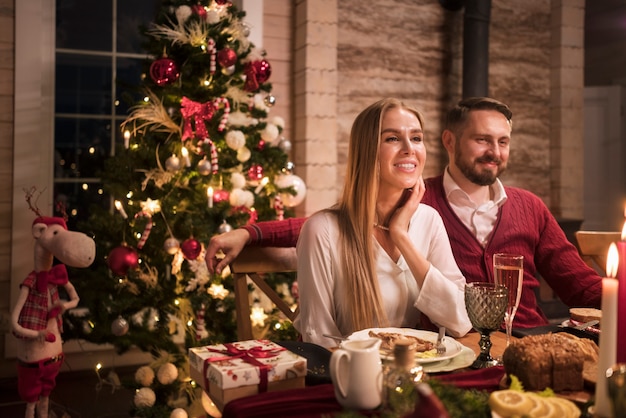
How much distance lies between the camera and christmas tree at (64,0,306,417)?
313cm

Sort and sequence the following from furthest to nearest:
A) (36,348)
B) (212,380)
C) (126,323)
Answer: (126,323) < (36,348) < (212,380)

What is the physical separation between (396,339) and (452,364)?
12 centimetres

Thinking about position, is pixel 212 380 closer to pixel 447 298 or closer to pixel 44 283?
pixel 447 298

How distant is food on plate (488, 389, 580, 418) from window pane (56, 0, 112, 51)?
156 inches

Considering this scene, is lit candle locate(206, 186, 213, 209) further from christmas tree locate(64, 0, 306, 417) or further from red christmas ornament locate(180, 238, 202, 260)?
red christmas ornament locate(180, 238, 202, 260)

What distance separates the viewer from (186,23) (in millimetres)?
3246

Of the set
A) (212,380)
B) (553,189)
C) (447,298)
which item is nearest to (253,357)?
(212,380)

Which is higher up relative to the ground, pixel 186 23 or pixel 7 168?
pixel 186 23

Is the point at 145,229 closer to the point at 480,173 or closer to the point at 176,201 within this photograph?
the point at 176,201

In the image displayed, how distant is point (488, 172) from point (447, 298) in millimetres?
790

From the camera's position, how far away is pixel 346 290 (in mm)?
1766

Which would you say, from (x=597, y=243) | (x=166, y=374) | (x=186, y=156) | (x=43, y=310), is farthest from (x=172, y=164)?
(x=597, y=243)

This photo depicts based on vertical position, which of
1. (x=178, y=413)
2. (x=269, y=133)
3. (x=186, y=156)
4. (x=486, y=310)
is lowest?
(x=178, y=413)

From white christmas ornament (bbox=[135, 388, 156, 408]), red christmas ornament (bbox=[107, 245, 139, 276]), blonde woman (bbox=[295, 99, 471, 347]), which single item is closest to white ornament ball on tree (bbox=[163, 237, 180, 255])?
red christmas ornament (bbox=[107, 245, 139, 276])
